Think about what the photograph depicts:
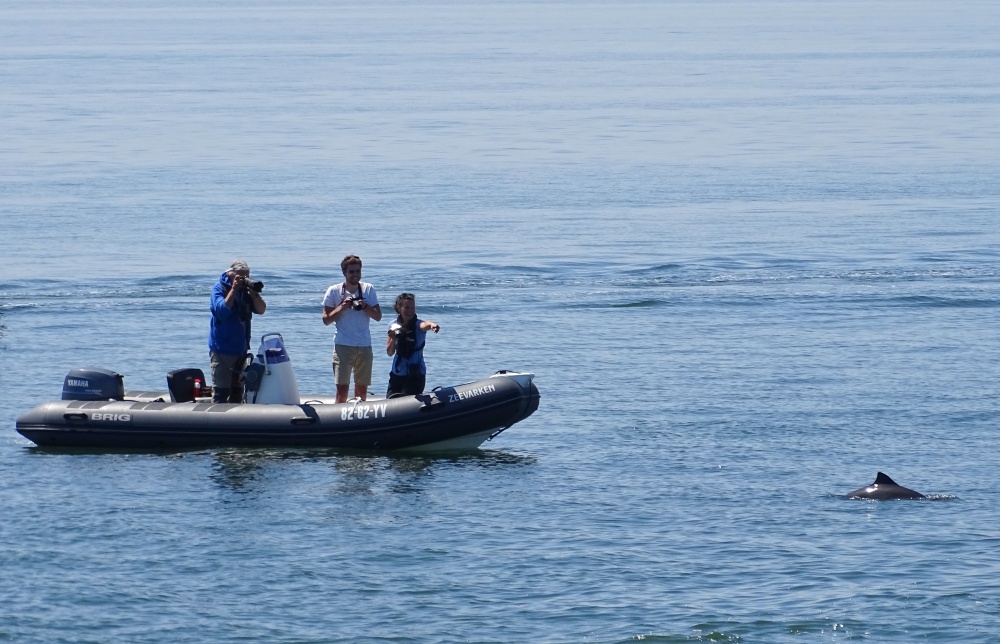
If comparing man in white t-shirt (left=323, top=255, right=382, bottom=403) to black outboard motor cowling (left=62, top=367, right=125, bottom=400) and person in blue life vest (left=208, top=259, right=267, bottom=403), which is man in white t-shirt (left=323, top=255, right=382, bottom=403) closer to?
person in blue life vest (left=208, top=259, right=267, bottom=403)

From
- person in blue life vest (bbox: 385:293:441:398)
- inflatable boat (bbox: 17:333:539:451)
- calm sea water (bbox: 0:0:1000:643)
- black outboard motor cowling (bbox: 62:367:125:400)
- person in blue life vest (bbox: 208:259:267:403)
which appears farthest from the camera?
black outboard motor cowling (bbox: 62:367:125:400)

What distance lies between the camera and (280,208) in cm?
3575

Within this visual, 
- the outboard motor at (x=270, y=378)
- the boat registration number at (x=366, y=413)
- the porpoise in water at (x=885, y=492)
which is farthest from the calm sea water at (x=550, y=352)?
the outboard motor at (x=270, y=378)

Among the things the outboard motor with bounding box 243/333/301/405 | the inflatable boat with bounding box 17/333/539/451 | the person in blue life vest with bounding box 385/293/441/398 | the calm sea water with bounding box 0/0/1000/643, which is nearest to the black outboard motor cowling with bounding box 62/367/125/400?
the inflatable boat with bounding box 17/333/539/451

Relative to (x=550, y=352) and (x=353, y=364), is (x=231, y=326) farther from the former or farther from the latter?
(x=550, y=352)

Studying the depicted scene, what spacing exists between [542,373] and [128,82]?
52.7 meters

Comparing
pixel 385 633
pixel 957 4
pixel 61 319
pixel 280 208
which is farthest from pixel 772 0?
pixel 385 633

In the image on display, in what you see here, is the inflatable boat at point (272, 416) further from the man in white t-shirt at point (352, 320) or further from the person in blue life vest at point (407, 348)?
the man in white t-shirt at point (352, 320)

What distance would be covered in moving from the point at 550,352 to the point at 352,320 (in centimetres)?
650

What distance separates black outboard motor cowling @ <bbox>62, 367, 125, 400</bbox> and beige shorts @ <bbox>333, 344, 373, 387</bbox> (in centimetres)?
243

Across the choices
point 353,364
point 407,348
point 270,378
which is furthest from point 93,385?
point 407,348

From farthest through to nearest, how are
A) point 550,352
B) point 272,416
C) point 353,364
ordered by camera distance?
point 550,352
point 353,364
point 272,416

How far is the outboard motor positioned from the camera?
54.3 feet

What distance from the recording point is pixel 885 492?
14.7 meters
